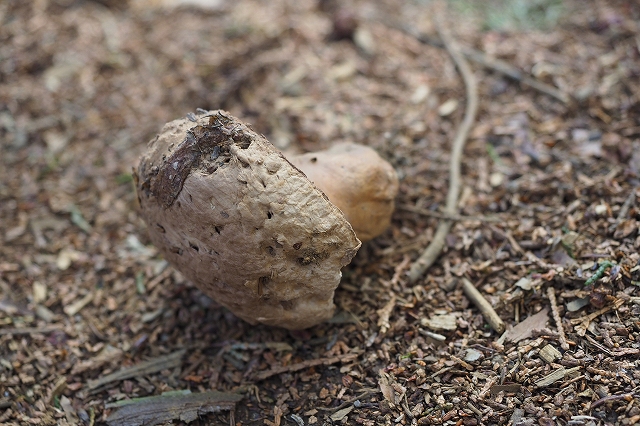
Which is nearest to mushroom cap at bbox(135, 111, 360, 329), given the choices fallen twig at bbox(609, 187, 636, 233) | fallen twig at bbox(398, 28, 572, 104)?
fallen twig at bbox(609, 187, 636, 233)

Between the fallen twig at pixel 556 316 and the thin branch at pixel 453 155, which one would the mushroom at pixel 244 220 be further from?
the fallen twig at pixel 556 316

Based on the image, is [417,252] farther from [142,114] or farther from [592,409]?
[142,114]

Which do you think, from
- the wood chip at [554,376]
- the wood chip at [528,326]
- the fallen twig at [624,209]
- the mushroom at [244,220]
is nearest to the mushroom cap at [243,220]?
the mushroom at [244,220]

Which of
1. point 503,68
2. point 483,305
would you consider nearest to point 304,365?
point 483,305

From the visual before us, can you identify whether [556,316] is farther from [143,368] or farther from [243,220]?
[143,368]

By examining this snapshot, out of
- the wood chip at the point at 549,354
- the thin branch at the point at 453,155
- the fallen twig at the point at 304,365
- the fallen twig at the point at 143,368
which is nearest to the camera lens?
the wood chip at the point at 549,354

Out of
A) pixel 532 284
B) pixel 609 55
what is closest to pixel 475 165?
pixel 532 284

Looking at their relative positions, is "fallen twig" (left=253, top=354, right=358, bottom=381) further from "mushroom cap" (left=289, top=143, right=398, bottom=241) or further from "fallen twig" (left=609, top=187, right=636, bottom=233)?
"fallen twig" (left=609, top=187, right=636, bottom=233)
